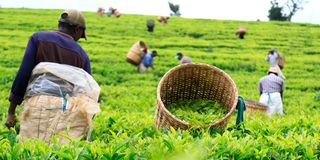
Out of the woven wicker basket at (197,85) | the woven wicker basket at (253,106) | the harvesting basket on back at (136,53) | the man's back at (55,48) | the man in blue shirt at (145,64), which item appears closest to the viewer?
the man's back at (55,48)

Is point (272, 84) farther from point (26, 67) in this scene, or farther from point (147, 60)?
point (147, 60)

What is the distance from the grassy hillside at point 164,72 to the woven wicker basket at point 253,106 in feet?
2.32

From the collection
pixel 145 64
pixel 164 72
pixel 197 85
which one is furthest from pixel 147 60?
pixel 197 85

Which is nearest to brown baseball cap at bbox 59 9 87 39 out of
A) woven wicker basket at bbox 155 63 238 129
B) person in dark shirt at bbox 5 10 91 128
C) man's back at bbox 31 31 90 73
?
person in dark shirt at bbox 5 10 91 128

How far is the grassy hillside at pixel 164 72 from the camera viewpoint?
10.4 ft

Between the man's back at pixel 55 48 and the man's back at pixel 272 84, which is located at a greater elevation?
the man's back at pixel 55 48

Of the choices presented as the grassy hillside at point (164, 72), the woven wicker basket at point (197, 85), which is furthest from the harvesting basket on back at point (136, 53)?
the woven wicker basket at point (197, 85)

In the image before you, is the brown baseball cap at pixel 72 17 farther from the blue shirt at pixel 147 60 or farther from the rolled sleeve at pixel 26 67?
the blue shirt at pixel 147 60

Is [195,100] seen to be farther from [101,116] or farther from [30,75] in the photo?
[30,75]

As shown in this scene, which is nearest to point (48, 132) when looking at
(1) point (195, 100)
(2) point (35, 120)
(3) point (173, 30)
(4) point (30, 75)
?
(2) point (35, 120)

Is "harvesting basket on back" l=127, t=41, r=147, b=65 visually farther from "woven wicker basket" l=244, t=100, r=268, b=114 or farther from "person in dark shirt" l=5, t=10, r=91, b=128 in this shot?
"person in dark shirt" l=5, t=10, r=91, b=128

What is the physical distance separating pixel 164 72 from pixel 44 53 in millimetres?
12967

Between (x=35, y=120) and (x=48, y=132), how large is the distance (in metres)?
0.12

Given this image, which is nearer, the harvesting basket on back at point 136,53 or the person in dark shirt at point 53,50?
the person in dark shirt at point 53,50
